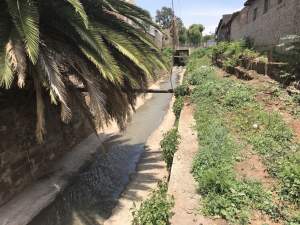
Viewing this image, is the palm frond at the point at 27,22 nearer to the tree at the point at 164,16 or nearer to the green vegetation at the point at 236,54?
the green vegetation at the point at 236,54

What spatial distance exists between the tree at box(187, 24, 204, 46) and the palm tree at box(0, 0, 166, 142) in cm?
6873

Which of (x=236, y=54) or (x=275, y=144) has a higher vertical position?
(x=236, y=54)

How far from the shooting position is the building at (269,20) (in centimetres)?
1283

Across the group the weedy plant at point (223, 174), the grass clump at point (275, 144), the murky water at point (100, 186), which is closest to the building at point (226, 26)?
the murky water at point (100, 186)

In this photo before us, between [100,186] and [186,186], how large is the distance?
4367 mm

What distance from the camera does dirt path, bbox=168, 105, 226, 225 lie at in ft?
17.1

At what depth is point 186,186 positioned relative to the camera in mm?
6355

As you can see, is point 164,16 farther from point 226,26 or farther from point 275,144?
point 275,144

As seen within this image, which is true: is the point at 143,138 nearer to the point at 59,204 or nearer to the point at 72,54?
the point at 59,204

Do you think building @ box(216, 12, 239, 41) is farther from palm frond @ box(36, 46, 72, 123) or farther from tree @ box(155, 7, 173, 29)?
tree @ box(155, 7, 173, 29)

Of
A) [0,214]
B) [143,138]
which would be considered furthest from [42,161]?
[143,138]

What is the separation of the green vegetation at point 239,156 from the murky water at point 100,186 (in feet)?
10.1

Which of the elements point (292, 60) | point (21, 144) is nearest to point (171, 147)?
point (21, 144)

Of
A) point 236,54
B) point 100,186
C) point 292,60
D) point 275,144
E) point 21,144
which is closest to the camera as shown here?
point 275,144
